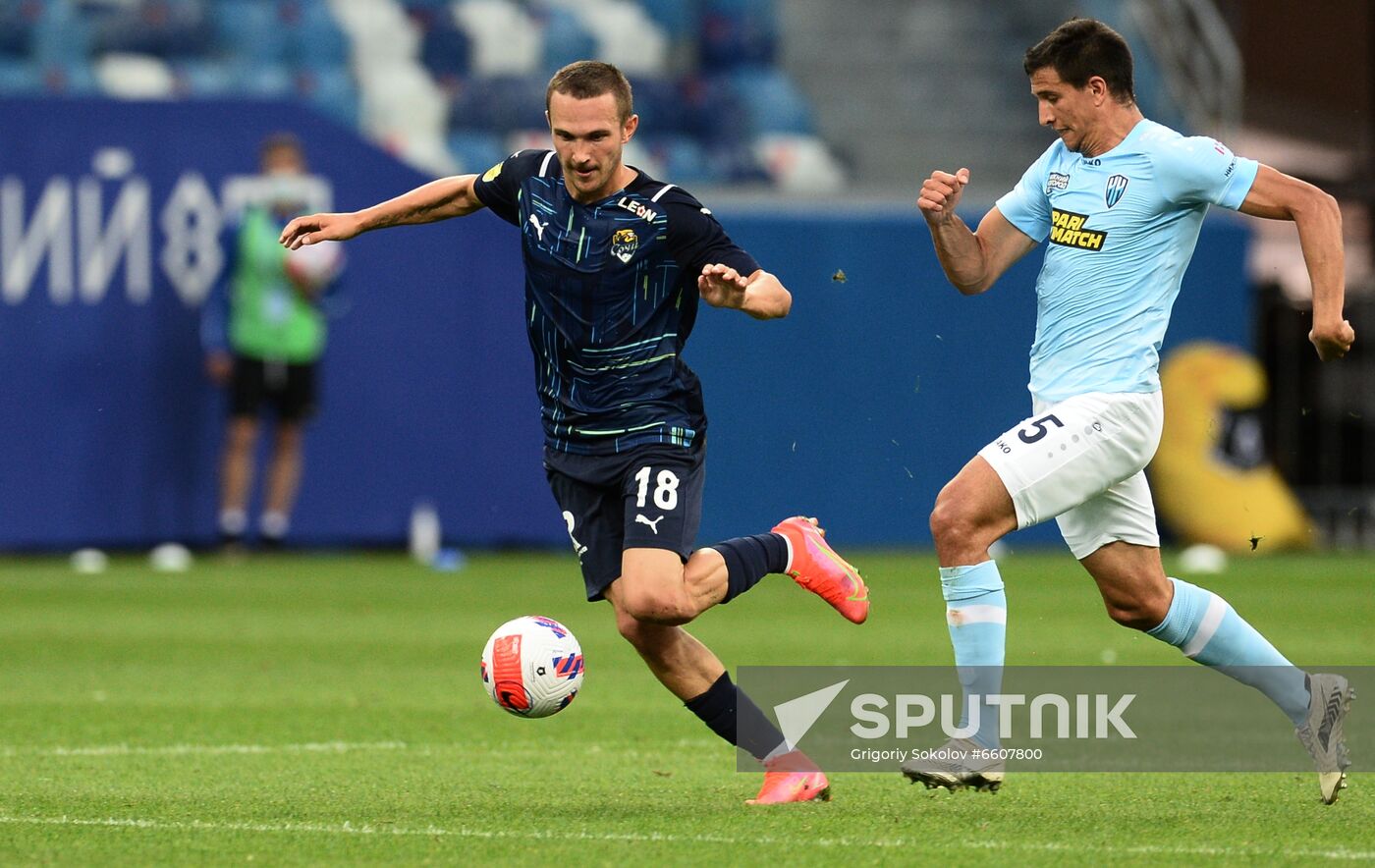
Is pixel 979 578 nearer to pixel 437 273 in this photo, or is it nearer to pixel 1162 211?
pixel 1162 211

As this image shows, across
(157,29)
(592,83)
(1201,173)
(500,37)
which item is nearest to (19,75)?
(157,29)

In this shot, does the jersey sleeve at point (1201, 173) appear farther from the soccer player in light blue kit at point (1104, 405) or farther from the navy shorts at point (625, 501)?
the navy shorts at point (625, 501)

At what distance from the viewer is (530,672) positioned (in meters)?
6.41

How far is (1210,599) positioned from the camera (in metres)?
6.61

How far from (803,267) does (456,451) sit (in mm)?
2805

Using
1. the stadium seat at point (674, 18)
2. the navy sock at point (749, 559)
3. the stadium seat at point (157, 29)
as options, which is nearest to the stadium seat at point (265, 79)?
the stadium seat at point (157, 29)

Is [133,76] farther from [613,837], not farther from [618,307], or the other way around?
[613,837]

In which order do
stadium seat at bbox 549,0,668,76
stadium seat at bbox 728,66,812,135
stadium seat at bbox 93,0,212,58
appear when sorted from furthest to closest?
stadium seat at bbox 549,0,668,76, stadium seat at bbox 728,66,812,135, stadium seat at bbox 93,0,212,58

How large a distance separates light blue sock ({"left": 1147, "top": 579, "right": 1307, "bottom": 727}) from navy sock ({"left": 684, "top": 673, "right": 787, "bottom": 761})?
118 centimetres

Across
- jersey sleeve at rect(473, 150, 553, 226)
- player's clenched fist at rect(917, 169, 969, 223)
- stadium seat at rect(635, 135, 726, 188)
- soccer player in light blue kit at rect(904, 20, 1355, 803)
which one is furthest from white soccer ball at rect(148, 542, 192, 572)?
soccer player in light blue kit at rect(904, 20, 1355, 803)

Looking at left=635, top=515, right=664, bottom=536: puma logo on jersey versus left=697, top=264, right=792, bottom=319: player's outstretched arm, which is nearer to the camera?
left=697, top=264, right=792, bottom=319: player's outstretched arm

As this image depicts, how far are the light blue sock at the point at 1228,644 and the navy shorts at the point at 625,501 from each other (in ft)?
4.68

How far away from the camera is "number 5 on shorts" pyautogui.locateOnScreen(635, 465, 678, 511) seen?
6355 mm

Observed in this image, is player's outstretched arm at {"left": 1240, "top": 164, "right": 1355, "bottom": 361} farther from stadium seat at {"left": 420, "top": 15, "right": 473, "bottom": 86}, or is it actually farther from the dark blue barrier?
stadium seat at {"left": 420, "top": 15, "right": 473, "bottom": 86}
